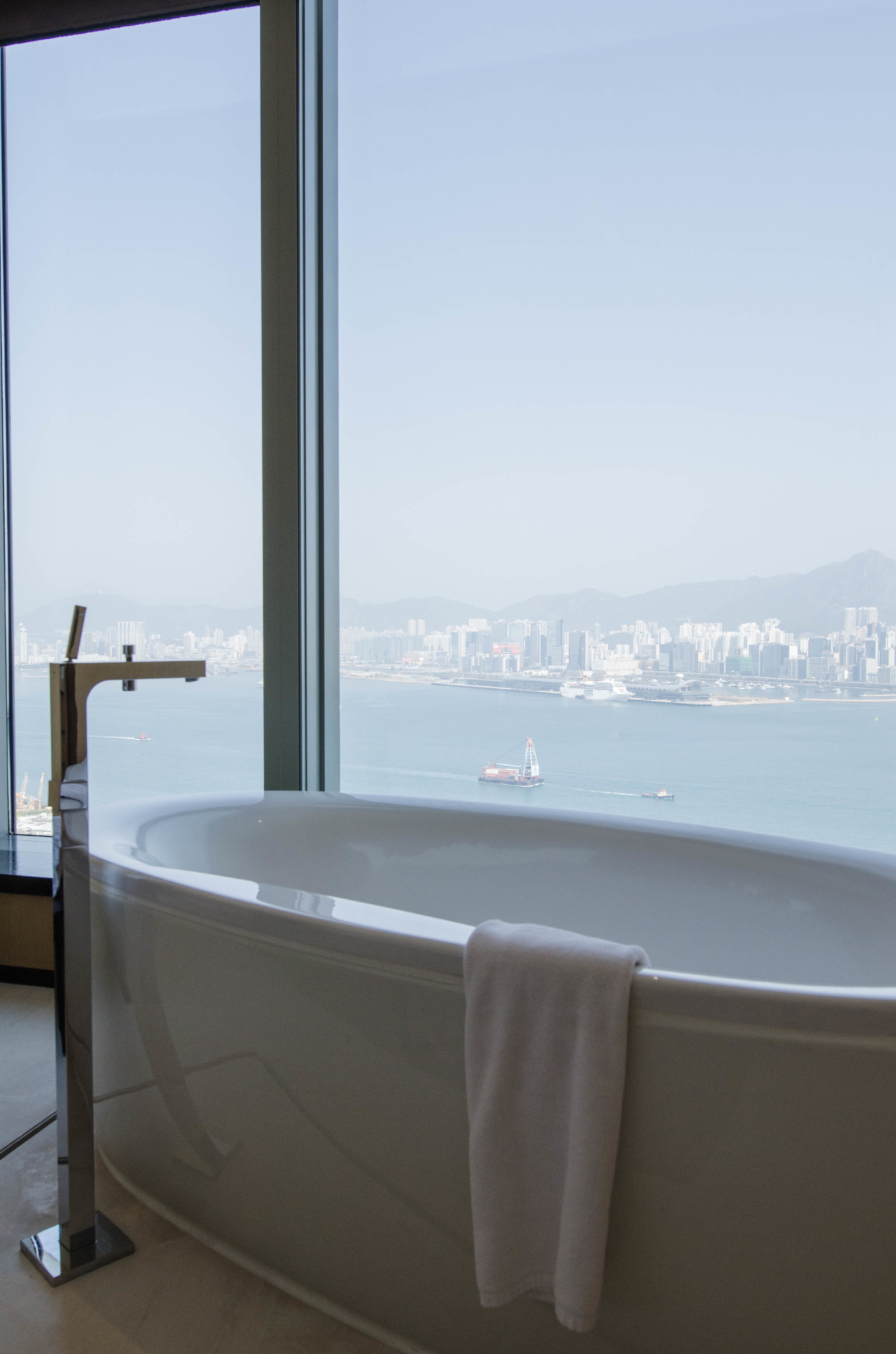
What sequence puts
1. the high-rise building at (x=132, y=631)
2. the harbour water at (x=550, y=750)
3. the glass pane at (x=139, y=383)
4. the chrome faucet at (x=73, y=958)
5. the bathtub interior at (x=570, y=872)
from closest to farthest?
the chrome faucet at (x=73, y=958)
the bathtub interior at (x=570, y=872)
the harbour water at (x=550, y=750)
the glass pane at (x=139, y=383)
the high-rise building at (x=132, y=631)

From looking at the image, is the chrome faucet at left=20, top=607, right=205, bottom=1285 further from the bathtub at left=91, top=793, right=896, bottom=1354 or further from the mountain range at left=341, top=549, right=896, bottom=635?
the mountain range at left=341, top=549, right=896, bottom=635

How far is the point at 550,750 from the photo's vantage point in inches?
97.3

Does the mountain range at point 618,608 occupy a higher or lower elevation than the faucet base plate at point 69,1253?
higher

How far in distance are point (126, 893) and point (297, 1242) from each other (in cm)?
52

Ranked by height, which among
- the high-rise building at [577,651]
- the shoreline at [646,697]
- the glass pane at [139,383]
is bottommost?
Answer: the shoreline at [646,697]

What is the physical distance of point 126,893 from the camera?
1.36 metres

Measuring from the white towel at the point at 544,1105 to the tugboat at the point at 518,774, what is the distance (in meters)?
1.49

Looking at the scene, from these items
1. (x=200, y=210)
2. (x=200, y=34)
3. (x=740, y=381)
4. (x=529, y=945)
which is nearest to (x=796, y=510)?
(x=740, y=381)

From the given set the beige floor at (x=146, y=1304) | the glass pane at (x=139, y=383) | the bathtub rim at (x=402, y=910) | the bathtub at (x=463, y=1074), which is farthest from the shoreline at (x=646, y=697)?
the beige floor at (x=146, y=1304)

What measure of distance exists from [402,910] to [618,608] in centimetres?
114

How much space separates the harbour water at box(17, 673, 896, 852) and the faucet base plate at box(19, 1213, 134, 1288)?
3.29ft

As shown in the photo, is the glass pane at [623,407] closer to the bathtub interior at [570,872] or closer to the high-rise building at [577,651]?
the high-rise building at [577,651]

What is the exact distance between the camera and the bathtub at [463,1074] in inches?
33.6

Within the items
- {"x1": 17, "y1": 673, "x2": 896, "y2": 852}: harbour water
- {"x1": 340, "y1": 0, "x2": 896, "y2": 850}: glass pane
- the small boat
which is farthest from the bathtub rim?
the small boat
